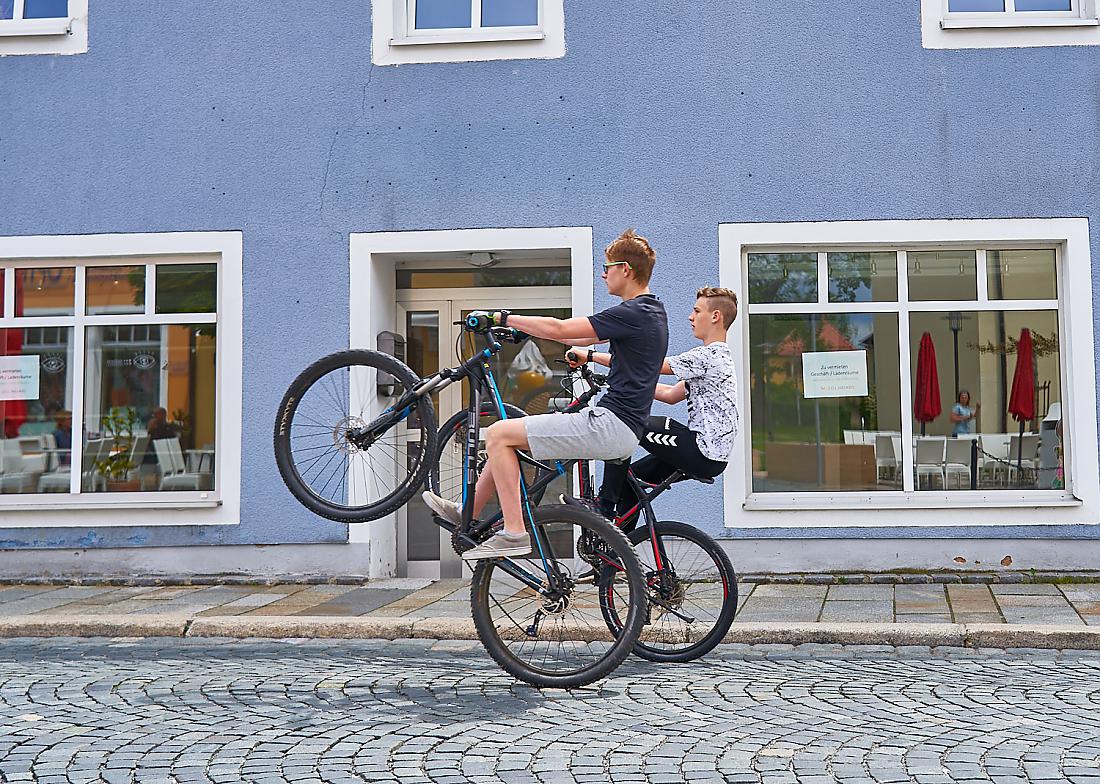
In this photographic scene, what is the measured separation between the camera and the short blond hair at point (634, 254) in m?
6.19


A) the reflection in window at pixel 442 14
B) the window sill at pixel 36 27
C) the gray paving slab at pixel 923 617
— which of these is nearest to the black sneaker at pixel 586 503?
the gray paving slab at pixel 923 617

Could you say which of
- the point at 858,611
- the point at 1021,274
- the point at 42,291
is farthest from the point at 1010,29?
the point at 42,291

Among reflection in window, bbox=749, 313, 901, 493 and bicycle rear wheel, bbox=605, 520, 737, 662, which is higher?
reflection in window, bbox=749, 313, 901, 493

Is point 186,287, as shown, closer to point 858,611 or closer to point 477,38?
point 477,38

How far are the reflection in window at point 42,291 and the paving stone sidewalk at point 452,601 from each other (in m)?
2.20

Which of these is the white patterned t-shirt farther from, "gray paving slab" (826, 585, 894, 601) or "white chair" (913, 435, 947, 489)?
"white chair" (913, 435, 947, 489)

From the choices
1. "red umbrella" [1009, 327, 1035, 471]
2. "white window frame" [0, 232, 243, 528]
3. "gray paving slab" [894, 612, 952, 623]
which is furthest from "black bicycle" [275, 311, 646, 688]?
"red umbrella" [1009, 327, 1035, 471]

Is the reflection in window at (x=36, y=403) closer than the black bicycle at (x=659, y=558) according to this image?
No

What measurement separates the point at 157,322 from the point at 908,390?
5.93m

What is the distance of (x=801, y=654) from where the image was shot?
700 cm

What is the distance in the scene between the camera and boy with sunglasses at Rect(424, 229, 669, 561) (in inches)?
232

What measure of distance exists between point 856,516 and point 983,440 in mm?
1192

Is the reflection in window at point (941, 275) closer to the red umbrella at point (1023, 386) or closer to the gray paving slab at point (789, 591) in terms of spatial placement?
the red umbrella at point (1023, 386)

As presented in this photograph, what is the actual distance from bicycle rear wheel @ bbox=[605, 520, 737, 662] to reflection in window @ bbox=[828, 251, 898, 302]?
4203 millimetres
